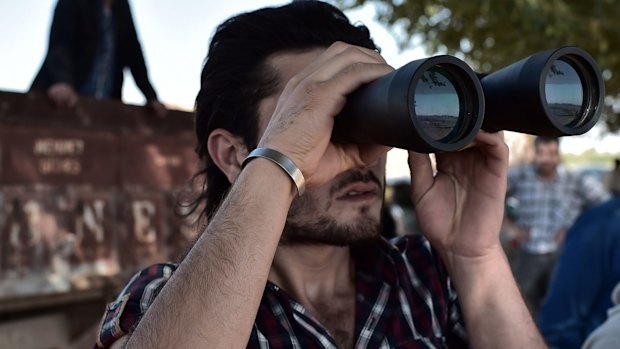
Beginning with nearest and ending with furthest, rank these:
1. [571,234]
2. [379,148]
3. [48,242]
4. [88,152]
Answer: [379,148], [571,234], [48,242], [88,152]

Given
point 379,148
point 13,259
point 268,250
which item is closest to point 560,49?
point 379,148

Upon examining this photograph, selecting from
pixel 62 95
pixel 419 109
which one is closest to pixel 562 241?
pixel 62 95

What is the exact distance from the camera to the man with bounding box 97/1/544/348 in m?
1.41

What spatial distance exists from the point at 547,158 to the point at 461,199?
4090 mm

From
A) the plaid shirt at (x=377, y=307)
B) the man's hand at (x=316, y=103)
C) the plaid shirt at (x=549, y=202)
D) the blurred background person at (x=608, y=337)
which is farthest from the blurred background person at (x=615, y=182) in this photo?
the man's hand at (x=316, y=103)

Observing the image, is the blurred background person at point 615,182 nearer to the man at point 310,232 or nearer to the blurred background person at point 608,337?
the blurred background person at point 608,337

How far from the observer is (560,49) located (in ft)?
4.86

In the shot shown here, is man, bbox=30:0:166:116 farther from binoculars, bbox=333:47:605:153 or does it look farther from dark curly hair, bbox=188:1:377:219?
binoculars, bbox=333:47:605:153

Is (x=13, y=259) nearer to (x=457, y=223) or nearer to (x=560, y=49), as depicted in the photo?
(x=457, y=223)

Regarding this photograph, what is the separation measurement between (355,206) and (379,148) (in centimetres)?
17

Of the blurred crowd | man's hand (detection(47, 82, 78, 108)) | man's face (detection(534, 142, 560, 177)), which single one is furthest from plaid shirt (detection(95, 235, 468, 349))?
man's face (detection(534, 142, 560, 177))

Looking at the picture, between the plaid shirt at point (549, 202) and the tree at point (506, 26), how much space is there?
1411mm

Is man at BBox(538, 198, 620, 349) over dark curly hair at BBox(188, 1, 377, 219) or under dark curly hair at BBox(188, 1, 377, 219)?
under

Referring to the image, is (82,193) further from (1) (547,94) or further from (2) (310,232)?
(1) (547,94)
